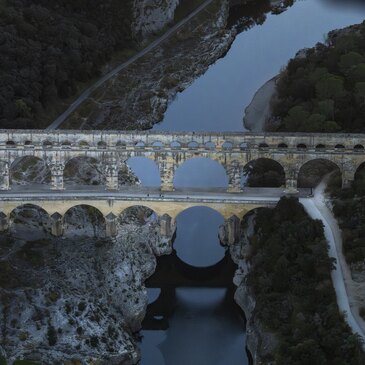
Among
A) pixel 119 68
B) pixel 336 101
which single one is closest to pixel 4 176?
pixel 336 101

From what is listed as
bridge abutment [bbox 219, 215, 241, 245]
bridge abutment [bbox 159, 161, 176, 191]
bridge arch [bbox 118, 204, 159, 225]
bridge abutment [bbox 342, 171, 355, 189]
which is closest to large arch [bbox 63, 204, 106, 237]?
bridge arch [bbox 118, 204, 159, 225]

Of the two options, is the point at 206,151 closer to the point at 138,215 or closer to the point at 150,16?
the point at 138,215

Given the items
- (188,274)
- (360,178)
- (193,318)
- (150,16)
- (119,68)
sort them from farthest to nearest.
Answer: (150,16)
(119,68)
(360,178)
(188,274)
(193,318)

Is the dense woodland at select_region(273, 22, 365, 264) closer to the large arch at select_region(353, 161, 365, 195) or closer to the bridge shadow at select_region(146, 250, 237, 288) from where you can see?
the large arch at select_region(353, 161, 365, 195)

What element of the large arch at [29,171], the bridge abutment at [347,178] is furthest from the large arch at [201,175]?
the bridge abutment at [347,178]

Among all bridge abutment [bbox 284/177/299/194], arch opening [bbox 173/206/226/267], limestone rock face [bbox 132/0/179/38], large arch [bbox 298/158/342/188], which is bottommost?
arch opening [bbox 173/206/226/267]

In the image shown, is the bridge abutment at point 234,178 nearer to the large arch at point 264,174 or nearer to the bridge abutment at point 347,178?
the large arch at point 264,174
